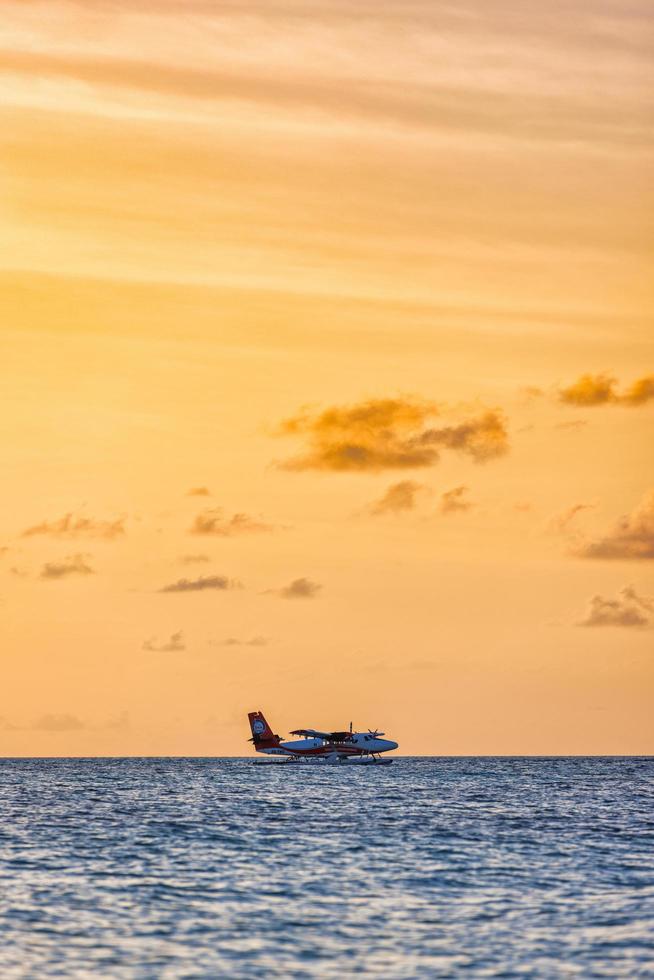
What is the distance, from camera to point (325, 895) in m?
61.6

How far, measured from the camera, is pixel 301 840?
299 feet

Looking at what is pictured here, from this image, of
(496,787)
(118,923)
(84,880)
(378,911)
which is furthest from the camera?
(496,787)

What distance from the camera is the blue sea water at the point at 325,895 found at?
151 ft

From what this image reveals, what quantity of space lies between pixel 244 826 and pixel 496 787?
3844 inches

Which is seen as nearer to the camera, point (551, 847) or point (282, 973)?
point (282, 973)

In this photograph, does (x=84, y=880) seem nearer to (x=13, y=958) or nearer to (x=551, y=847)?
(x=13, y=958)

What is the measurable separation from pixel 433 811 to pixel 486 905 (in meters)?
68.4

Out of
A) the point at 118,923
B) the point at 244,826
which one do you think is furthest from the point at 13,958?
the point at 244,826

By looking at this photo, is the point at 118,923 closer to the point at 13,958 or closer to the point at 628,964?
the point at 13,958

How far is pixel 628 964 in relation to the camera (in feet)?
151

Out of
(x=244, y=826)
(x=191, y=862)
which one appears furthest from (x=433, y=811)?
(x=191, y=862)

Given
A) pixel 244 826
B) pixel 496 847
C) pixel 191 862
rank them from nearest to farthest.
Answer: pixel 191 862
pixel 496 847
pixel 244 826

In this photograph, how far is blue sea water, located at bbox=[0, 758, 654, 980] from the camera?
4616 centimetres

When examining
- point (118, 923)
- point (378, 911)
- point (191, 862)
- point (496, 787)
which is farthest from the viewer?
point (496, 787)
